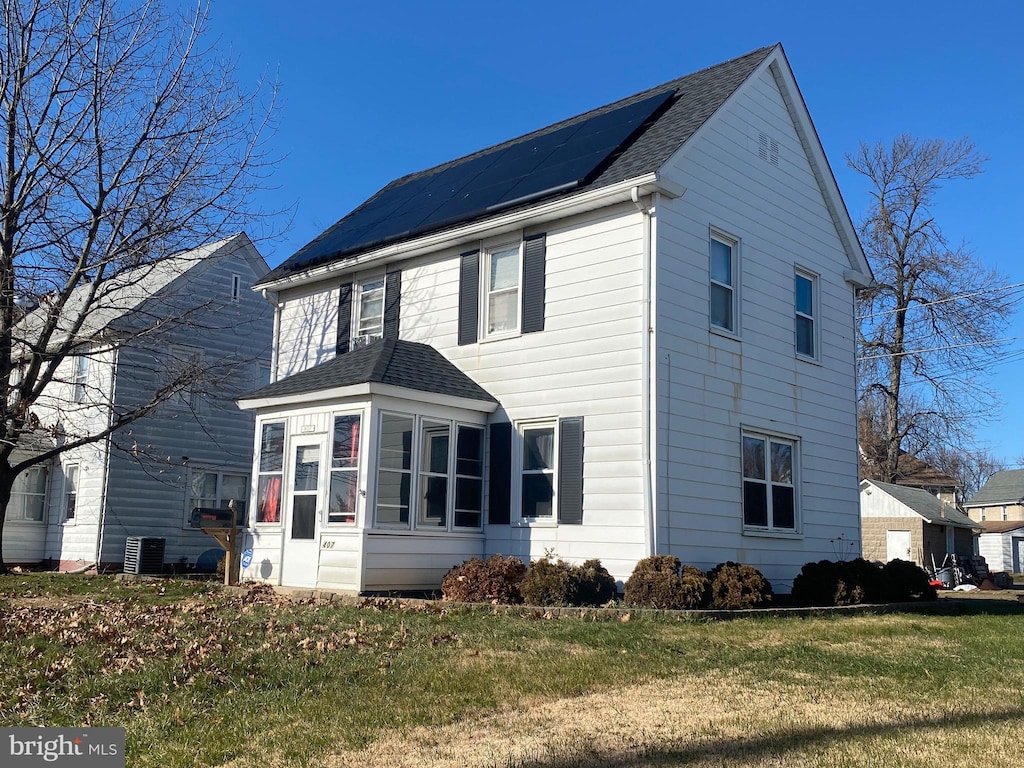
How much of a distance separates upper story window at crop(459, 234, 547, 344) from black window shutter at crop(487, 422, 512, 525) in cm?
161

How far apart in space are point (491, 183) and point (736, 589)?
8447 millimetres

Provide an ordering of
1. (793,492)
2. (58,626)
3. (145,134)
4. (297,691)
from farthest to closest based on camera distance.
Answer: (145,134) < (793,492) < (58,626) < (297,691)

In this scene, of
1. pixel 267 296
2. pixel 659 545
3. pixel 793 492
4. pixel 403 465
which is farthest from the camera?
pixel 267 296

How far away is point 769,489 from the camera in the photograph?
15250 mm

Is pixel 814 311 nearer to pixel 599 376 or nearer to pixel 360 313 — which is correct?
pixel 599 376

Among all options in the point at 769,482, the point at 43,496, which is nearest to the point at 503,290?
the point at 769,482

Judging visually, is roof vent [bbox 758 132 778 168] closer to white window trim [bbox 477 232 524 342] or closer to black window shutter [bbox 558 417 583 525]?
white window trim [bbox 477 232 524 342]

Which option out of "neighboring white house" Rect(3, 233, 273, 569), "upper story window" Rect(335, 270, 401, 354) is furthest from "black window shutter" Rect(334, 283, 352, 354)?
"neighboring white house" Rect(3, 233, 273, 569)

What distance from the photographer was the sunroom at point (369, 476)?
13625 millimetres

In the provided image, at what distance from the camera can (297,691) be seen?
277 inches

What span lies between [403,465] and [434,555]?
1.42 meters

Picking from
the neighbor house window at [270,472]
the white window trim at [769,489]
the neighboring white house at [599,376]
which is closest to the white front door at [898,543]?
the neighboring white house at [599,376]

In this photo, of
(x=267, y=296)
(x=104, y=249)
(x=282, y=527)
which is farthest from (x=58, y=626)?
(x=267, y=296)

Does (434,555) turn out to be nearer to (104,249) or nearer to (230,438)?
(104,249)
